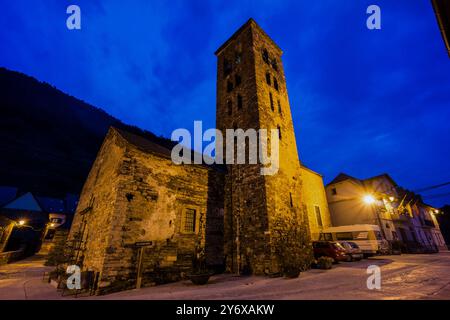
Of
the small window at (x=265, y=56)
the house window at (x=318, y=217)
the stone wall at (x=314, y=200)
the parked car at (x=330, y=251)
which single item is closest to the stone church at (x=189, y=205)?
the small window at (x=265, y=56)

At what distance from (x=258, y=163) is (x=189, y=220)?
16.7ft

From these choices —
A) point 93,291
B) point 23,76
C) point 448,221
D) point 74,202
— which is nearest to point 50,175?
point 74,202

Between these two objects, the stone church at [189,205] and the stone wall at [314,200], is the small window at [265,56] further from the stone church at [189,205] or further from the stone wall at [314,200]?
the stone wall at [314,200]

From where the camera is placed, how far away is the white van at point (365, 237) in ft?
52.7

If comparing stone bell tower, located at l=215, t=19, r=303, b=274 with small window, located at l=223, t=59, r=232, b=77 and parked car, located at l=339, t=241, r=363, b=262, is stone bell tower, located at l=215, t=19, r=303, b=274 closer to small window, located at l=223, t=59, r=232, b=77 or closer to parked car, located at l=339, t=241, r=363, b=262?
small window, located at l=223, t=59, r=232, b=77

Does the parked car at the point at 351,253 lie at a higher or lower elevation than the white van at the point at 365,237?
lower

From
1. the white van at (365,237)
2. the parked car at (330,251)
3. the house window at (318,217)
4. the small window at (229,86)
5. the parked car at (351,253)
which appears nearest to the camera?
the parked car at (330,251)

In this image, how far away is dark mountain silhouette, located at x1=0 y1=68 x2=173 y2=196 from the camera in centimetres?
4999

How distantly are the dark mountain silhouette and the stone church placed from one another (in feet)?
149

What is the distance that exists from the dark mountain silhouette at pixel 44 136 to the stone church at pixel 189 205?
45558 millimetres

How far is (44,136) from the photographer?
209 ft

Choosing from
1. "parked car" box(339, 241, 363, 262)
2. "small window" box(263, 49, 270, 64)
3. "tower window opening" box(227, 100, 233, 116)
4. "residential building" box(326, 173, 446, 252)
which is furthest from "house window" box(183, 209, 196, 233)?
"residential building" box(326, 173, 446, 252)

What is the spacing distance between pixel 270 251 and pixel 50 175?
214 feet

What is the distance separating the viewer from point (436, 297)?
Result: 14.4 feet
